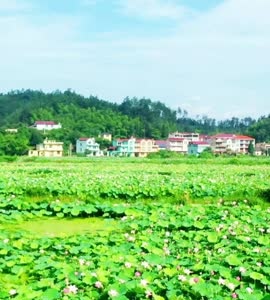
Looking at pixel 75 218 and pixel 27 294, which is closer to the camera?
pixel 27 294

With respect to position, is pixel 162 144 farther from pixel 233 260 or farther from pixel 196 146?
pixel 233 260

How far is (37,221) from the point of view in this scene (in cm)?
1002

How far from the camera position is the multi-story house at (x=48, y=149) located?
3164 inches

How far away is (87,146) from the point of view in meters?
95.2

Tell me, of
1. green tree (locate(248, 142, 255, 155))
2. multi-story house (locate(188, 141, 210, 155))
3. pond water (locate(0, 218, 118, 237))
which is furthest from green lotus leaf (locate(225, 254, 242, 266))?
multi-story house (locate(188, 141, 210, 155))

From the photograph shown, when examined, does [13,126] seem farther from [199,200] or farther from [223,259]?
[223,259]

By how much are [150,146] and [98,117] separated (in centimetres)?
2056

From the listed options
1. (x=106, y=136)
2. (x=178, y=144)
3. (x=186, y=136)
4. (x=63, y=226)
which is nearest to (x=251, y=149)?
(x=178, y=144)

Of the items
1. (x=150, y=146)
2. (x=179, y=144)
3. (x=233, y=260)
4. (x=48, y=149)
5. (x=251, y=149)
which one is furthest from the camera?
(x=179, y=144)

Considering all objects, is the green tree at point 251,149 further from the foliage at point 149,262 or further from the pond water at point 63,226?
the foliage at point 149,262

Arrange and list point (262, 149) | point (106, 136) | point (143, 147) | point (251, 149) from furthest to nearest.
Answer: point (106, 136), point (262, 149), point (143, 147), point (251, 149)

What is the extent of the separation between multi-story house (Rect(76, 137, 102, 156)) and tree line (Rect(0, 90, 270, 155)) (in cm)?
337

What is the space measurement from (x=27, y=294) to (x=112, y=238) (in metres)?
2.52

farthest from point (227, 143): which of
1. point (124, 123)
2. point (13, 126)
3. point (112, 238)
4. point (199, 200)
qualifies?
point (112, 238)
